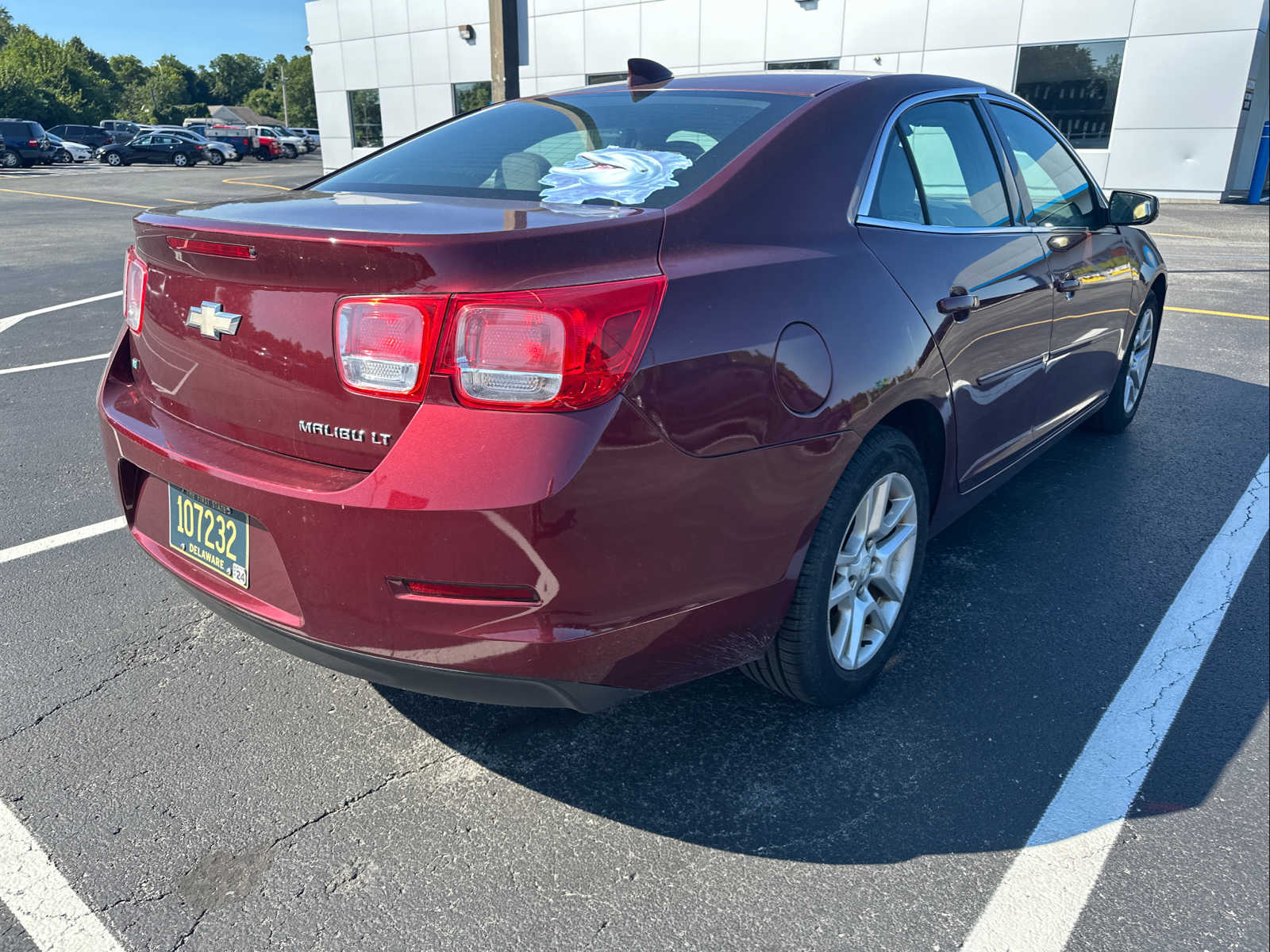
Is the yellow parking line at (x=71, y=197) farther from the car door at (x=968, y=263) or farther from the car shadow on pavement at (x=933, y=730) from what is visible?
the car shadow on pavement at (x=933, y=730)

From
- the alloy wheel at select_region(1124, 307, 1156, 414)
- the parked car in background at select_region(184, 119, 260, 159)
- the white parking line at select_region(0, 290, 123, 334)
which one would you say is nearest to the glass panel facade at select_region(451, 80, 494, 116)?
the white parking line at select_region(0, 290, 123, 334)

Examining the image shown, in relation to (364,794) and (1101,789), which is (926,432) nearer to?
(1101,789)

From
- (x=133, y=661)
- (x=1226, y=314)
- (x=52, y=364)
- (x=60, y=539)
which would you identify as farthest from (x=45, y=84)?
(x=133, y=661)

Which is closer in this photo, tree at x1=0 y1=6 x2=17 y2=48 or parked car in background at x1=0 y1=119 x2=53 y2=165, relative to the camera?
parked car in background at x1=0 y1=119 x2=53 y2=165

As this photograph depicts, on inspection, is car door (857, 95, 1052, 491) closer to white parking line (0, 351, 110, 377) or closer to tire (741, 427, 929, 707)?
tire (741, 427, 929, 707)

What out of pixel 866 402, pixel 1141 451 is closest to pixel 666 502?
pixel 866 402

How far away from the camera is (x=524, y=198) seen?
2.31 m

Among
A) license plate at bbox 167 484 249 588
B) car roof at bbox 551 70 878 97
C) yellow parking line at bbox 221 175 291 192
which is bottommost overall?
yellow parking line at bbox 221 175 291 192

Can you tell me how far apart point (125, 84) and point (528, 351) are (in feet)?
468

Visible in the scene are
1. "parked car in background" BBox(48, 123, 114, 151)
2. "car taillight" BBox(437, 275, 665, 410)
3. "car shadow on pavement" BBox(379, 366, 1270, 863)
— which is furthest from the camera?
"parked car in background" BBox(48, 123, 114, 151)

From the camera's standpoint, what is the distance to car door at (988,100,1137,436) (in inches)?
137

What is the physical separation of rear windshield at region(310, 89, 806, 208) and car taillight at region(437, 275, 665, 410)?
1.63 feet

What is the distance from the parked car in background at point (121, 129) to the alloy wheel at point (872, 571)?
166ft

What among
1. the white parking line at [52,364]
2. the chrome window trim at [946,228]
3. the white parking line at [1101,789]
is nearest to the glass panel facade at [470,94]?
the white parking line at [52,364]
